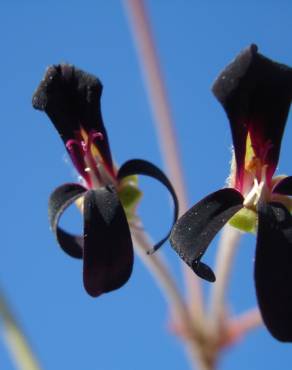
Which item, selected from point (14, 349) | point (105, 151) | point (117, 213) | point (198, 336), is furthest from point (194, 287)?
point (117, 213)

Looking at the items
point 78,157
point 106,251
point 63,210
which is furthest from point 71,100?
point 106,251

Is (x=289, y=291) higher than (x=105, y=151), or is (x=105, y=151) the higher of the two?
(x=105, y=151)

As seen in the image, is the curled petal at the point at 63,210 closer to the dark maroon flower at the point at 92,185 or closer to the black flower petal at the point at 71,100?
the dark maroon flower at the point at 92,185

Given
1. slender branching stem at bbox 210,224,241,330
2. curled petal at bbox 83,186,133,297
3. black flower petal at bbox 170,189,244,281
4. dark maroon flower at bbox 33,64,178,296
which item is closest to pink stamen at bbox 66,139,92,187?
dark maroon flower at bbox 33,64,178,296

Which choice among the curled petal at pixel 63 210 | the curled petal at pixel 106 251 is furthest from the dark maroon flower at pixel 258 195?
the curled petal at pixel 63 210

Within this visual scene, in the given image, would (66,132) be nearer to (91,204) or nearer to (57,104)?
(57,104)

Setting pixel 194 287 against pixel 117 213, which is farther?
pixel 194 287

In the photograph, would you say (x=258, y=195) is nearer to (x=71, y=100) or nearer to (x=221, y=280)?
(x=71, y=100)
